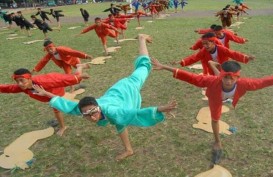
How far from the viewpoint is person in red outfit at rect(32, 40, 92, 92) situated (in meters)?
6.49

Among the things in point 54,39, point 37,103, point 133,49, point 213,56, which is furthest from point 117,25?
point 213,56

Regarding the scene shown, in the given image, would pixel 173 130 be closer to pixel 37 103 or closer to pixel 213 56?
pixel 213 56

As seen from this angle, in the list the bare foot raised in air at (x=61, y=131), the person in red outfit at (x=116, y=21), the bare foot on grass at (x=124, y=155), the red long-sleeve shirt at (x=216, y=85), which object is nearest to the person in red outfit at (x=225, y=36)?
the red long-sleeve shirt at (x=216, y=85)

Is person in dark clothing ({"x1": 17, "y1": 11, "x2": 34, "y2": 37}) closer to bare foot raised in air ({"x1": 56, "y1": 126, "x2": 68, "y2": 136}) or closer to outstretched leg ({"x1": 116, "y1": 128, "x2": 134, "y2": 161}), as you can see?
bare foot raised in air ({"x1": 56, "y1": 126, "x2": 68, "y2": 136})

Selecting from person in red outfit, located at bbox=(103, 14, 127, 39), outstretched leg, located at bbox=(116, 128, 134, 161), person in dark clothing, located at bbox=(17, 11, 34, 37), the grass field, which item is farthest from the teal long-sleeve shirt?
person in dark clothing, located at bbox=(17, 11, 34, 37)

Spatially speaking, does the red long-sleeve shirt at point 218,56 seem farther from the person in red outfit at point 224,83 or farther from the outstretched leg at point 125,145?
the outstretched leg at point 125,145

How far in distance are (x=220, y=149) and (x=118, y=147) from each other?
1.56m

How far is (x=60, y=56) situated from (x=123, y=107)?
10.7 ft

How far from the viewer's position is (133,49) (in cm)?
1159

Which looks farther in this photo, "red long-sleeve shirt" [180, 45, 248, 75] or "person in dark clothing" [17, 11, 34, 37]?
"person in dark clothing" [17, 11, 34, 37]

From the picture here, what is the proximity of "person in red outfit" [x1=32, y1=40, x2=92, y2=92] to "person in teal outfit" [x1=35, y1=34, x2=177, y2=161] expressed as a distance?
219 cm

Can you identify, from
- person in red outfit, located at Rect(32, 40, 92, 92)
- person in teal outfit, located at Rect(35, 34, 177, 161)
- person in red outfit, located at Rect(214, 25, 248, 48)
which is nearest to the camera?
person in teal outfit, located at Rect(35, 34, 177, 161)

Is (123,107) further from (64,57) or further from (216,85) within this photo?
(64,57)

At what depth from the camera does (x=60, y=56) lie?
6.77 meters
